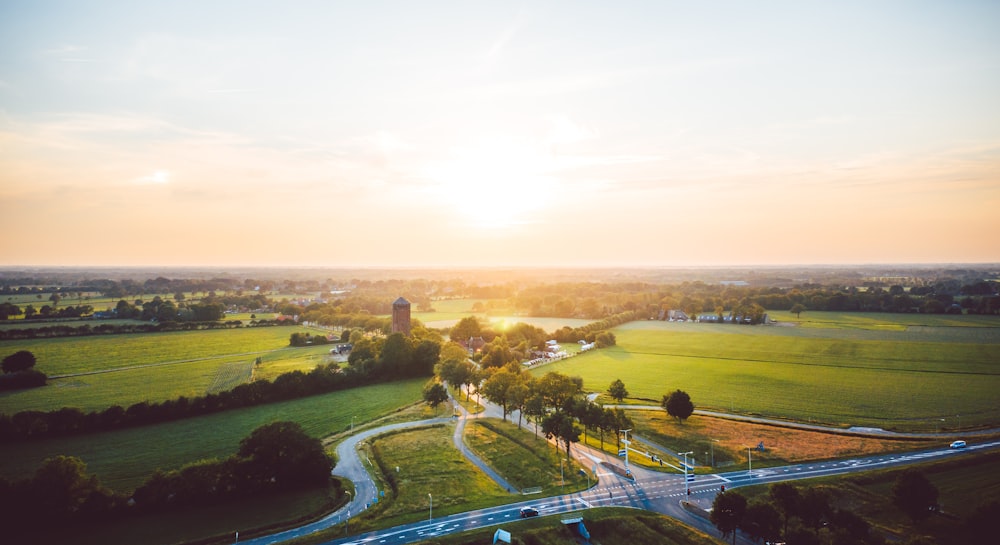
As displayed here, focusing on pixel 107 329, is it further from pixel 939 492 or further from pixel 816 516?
pixel 939 492

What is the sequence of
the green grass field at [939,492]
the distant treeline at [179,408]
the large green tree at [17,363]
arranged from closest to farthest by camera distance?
the green grass field at [939,492] < the distant treeline at [179,408] < the large green tree at [17,363]

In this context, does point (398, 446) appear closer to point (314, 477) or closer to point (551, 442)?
point (314, 477)

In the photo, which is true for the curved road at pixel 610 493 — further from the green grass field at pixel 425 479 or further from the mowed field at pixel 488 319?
the mowed field at pixel 488 319

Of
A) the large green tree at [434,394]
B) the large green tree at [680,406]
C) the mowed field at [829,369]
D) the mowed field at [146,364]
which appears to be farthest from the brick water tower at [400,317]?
the large green tree at [680,406]

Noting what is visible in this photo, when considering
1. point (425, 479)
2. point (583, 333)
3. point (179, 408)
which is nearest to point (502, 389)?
point (425, 479)

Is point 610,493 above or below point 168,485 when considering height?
below

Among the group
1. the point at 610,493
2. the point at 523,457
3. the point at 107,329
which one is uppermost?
the point at 107,329
